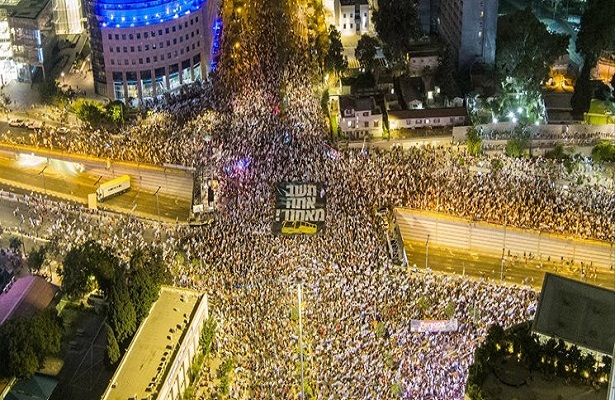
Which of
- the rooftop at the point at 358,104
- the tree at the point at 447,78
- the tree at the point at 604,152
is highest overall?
the tree at the point at 447,78

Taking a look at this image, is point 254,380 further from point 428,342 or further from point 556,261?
point 556,261

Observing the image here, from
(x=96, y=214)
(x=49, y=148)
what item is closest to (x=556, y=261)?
(x=96, y=214)

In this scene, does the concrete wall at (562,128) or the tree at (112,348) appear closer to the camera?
the tree at (112,348)

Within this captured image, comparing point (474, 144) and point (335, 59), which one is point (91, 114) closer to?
point (335, 59)

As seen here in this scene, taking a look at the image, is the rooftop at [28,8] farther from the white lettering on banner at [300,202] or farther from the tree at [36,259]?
the white lettering on banner at [300,202]

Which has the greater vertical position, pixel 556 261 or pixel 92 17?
pixel 92 17

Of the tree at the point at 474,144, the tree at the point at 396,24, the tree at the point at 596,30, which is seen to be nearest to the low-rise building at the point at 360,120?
the tree at the point at 474,144

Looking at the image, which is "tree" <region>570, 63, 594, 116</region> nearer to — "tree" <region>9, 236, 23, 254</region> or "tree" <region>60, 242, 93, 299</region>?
"tree" <region>60, 242, 93, 299</region>

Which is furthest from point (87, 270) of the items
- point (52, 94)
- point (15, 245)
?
point (52, 94)
